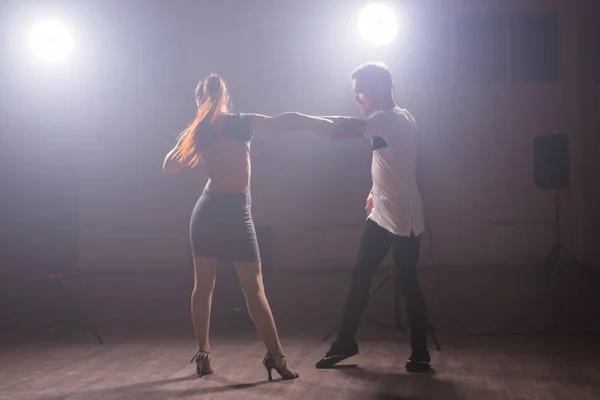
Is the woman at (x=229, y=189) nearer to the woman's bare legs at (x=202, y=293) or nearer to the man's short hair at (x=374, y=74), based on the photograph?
the woman's bare legs at (x=202, y=293)

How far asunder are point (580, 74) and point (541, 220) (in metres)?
1.41

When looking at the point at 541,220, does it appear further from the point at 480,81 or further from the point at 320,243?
the point at 320,243

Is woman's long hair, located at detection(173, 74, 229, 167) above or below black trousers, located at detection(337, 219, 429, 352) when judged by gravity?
above

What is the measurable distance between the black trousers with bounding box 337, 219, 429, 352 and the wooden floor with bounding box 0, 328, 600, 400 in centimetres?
20

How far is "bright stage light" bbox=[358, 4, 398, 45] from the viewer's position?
5.98 metres

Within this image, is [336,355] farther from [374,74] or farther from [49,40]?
[49,40]

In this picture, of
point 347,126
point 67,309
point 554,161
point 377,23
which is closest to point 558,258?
point 554,161

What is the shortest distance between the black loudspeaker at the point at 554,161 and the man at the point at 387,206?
118 inches

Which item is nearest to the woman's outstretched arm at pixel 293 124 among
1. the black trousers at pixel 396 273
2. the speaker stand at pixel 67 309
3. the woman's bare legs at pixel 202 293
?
the black trousers at pixel 396 273

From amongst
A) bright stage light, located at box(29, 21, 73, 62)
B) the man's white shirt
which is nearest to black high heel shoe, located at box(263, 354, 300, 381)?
the man's white shirt

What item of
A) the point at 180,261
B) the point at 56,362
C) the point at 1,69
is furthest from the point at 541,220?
the point at 1,69

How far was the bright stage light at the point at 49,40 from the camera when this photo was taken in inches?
238

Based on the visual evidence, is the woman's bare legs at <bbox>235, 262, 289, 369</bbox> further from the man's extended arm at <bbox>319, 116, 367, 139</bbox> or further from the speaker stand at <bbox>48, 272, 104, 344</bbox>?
the speaker stand at <bbox>48, 272, 104, 344</bbox>

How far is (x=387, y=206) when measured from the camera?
3430 millimetres
